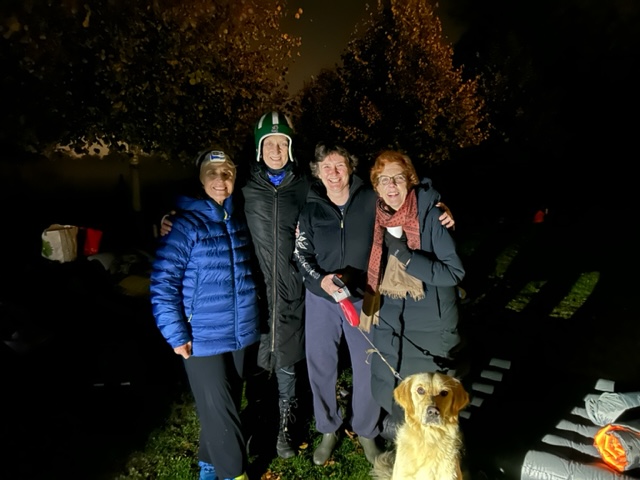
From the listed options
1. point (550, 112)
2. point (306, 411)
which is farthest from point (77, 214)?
point (550, 112)

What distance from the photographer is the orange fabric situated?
286cm

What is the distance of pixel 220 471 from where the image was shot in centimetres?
304

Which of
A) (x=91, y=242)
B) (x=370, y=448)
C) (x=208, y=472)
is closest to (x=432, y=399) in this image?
(x=370, y=448)

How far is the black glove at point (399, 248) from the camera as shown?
2.83 metres

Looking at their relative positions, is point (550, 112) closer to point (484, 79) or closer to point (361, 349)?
point (484, 79)

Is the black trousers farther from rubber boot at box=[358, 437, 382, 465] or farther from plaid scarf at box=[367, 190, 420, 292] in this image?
plaid scarf at box=[367, 190, 420, 292]

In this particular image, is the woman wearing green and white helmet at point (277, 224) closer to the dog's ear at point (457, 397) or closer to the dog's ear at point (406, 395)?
the dog's ear at point (406, 395)

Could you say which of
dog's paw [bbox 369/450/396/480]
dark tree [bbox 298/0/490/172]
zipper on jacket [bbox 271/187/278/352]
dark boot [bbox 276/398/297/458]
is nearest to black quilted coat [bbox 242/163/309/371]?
zipper on jacket [bbox 271/187/278/352]

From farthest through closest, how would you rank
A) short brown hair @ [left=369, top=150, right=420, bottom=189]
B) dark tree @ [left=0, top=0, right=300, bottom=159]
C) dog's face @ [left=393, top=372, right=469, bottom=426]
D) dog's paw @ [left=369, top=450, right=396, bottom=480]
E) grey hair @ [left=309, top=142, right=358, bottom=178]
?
1. dark tree @ [left=0, top=0, right=300, bottom=159]
2. grey hair @ [left=309, top=142, right=358, bottom=178]
3. dog's paw @ [left=369, top=450, right=396, bottom=480]
4. short brown hair @ [left=369, top=150, right=420, bottom=189]
5. dog's face @ [left=393, top=372, right=469, bottom=426]

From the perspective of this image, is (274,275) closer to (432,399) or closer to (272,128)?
(272,128)

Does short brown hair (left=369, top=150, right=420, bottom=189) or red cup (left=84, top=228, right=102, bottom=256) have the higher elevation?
short brown hair (left=369, top=150, right=420, bottom=189)

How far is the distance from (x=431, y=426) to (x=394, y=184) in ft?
4.83

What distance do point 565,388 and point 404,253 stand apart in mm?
2539

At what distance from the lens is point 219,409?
2945 millimetres
